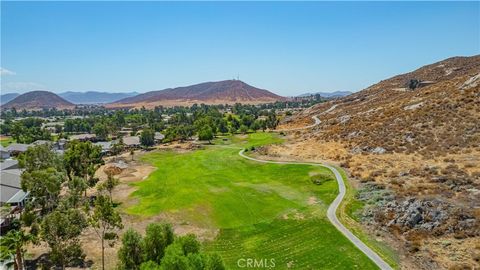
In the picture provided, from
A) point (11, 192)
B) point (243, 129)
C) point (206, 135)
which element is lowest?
point (11, 192)

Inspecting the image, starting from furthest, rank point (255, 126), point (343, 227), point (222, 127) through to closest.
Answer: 1. point (255, 126)
2. point (222, 127)
3. point (343, 227)

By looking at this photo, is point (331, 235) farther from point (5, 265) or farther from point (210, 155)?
point (210, 155)

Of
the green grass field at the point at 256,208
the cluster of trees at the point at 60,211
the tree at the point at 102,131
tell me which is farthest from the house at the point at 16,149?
the green grass field at the point at 256,208

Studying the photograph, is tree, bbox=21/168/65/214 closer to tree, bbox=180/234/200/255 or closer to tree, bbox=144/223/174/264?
tree, bbox=144/223/174/264

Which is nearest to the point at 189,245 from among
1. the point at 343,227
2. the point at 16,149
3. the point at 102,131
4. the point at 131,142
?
the point at 343,227

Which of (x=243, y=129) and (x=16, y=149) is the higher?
(x=243, y=129)

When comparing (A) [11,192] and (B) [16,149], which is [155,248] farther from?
(B) [16,149]

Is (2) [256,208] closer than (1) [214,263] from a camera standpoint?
No
